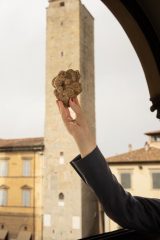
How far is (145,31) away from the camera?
4.63 feet

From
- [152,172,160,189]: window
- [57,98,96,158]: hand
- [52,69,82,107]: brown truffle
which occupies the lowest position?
[152,172,160,189]: window

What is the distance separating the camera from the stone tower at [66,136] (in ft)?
58.7

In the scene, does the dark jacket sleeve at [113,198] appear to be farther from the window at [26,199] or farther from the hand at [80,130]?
the window at [26,199]

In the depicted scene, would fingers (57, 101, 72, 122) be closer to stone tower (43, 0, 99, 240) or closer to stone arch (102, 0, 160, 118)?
stone arch (102, 0, 160, 118)

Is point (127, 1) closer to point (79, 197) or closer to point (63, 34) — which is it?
point (79, 197)

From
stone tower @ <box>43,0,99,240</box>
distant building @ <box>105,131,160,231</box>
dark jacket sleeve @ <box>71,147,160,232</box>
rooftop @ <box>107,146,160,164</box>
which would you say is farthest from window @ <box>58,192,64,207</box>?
dark jacket sleeve @ <box>71,147,160,232</box>

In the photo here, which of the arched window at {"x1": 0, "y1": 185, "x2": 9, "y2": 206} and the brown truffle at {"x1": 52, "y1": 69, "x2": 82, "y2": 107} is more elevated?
the brown truffle at {"x1": 52, "y1": 69, "x2": 82, "y2": 107}

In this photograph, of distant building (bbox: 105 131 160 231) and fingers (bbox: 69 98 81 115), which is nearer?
fingers (bbox: 69 98 81 115)

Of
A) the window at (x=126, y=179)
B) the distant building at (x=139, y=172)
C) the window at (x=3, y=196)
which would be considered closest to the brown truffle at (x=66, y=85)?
the distant building at (x=139, y=172)

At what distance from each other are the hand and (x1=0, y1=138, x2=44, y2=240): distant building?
703 inches

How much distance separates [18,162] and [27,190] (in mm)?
1542

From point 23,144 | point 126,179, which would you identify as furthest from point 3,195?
point 126,179

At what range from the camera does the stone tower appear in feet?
58.7

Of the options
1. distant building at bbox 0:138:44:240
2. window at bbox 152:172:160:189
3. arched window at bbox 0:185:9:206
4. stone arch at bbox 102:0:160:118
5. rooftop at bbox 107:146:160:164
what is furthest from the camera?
arched window at bbox 0:185:9:206
